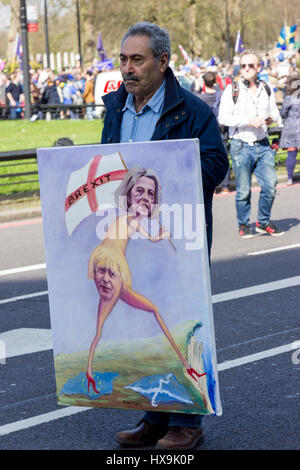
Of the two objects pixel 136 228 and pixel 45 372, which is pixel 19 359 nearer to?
pixel 45 372

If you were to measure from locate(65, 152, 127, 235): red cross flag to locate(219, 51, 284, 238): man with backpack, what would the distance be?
6196 mm

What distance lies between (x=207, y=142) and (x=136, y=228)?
59 cm

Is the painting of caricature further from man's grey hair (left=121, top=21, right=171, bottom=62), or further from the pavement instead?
the pavement

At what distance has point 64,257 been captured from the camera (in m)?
4.19

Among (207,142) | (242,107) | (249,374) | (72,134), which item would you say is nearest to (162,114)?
(207,142)

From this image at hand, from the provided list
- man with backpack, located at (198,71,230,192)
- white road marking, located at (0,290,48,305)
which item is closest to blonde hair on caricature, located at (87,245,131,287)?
white road marking, located at (0,290,48,305)

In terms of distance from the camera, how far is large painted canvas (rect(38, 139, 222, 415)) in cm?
398

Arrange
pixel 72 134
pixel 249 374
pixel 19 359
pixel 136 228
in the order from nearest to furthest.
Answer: pixel 136 228, pixel 249 374, pixel 19 359, pixel 72 134

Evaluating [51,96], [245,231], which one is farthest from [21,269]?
[51,96]

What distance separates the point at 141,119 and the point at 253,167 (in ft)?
20.5

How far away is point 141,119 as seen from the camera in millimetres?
4477

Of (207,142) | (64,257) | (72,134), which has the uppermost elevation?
(207,142)

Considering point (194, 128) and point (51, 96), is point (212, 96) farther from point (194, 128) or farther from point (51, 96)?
point (51, 96)

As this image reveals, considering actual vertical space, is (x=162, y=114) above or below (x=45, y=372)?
above
